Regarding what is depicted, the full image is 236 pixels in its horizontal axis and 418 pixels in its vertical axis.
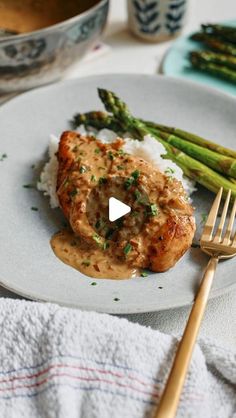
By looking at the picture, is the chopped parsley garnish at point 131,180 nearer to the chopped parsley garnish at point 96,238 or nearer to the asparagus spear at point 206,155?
the chopped parsley garnish at point 96,238

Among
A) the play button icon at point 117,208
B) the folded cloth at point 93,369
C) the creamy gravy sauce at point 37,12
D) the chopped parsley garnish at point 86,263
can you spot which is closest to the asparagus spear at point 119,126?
the play button icon at point 117,208

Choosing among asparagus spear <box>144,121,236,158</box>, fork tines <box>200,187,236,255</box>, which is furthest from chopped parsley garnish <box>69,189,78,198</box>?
asparagus spear <box>144,121,236,158</box>

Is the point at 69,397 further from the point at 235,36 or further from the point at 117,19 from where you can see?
the point at 117,19

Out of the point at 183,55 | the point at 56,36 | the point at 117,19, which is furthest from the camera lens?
the point at 117,19

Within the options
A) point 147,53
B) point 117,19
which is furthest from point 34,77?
point 117,19

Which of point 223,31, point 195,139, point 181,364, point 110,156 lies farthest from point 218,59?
point 181,364

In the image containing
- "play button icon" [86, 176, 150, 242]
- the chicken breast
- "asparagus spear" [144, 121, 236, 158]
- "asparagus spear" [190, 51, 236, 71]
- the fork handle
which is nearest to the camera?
the fork handle

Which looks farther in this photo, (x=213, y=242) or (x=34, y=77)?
(x=34, y=77)

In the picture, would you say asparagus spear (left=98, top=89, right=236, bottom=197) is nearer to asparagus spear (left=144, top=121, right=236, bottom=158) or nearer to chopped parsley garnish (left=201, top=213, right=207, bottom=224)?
asparagus spear (left=144, top=121, right=236, bottom=158)
